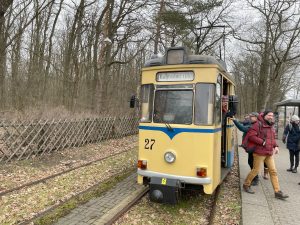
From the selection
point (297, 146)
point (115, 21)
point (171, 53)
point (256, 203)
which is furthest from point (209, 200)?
point (115, 21)

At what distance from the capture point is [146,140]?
6.48 meters

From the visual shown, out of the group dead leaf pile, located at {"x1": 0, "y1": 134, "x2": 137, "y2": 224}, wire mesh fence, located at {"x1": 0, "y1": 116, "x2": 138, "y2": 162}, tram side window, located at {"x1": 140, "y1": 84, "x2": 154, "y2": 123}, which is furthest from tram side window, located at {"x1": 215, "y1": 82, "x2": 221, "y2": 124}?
wire mesh fence, located at {"x1": 0, "y1": 116, "x2": 138, "y2": 162}

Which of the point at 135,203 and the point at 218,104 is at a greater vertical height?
the point at 218,104

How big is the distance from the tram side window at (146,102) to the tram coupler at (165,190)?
1.28 meters

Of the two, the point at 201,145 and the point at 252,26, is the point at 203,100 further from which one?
the point at 252,26

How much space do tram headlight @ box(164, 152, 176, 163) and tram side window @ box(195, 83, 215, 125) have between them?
77 centimetres

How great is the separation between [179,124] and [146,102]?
0.90 m

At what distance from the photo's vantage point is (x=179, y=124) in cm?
612

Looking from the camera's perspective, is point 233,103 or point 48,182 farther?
point 48,182

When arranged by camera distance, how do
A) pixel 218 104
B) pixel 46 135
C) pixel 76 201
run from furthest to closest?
pixel 46 135 < pixel 76 201 < pixel 218 104

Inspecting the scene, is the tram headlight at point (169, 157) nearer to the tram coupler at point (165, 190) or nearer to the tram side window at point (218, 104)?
the tram coupler at point (165, 190)

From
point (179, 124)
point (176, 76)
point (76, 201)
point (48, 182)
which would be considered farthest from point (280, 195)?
point (48, 182)

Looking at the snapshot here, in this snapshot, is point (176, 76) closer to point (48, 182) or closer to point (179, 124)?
point (179, 124)

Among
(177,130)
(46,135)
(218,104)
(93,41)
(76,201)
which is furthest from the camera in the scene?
(93,41)
